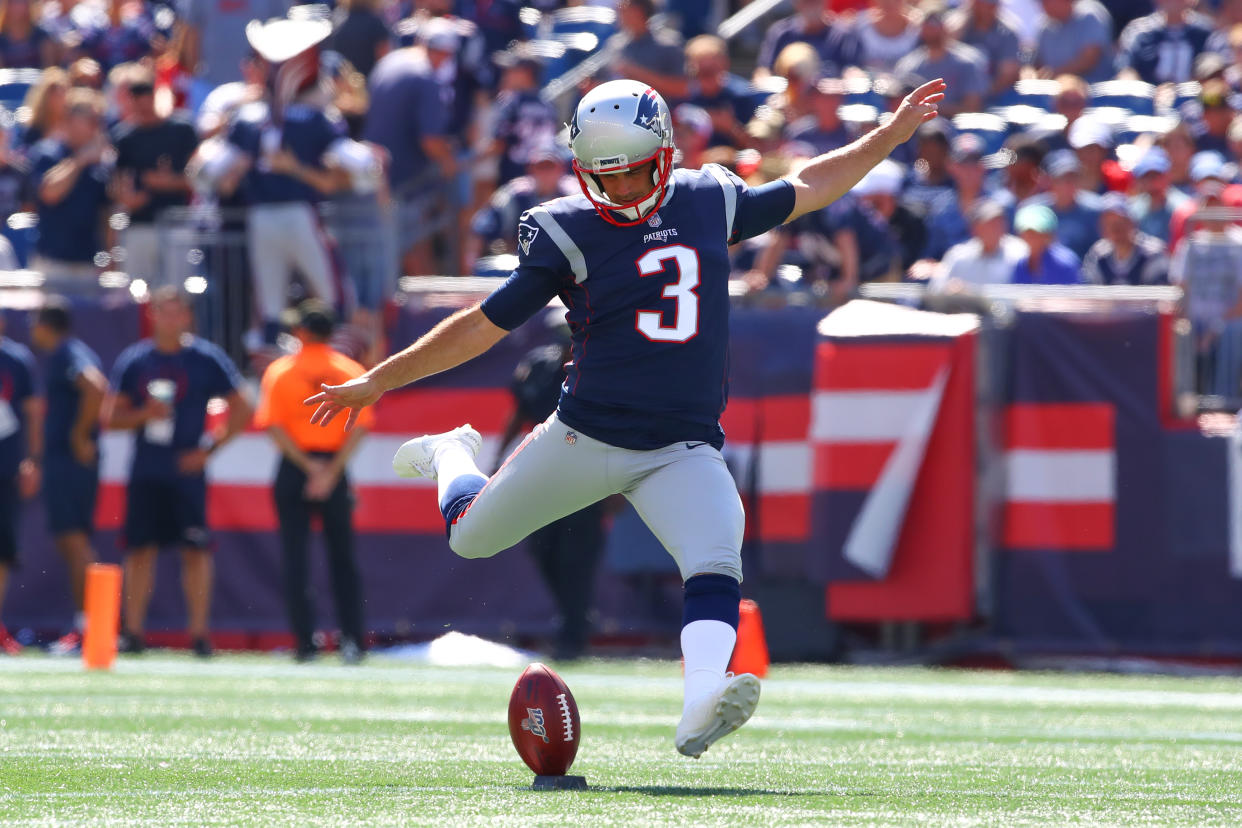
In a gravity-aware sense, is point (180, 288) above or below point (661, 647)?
above

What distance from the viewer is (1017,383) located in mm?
11695

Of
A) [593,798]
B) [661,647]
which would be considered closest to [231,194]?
[661,647]

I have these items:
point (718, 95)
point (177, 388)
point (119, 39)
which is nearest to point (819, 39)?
point (718, 95)

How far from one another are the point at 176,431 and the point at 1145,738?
6.46m

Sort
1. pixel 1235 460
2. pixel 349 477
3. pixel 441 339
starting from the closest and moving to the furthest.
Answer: pixel 441 339
pixel 1235 460
pixel 349 477

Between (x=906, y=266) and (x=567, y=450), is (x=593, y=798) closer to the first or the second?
(x=567, y=450)

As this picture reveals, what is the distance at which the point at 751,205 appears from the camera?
5.98 m

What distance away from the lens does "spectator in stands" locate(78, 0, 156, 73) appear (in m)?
17.3

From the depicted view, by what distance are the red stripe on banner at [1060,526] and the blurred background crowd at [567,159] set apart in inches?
38.4

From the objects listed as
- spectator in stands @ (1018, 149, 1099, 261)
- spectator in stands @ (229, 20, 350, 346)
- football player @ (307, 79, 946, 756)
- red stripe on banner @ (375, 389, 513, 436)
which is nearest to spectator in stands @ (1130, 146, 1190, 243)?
spectator in stands @ (1018, 149, 1099, 261)

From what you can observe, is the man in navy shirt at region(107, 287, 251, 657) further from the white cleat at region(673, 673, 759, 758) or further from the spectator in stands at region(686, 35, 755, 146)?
the white cleat at region(673, 673, 759, 758)

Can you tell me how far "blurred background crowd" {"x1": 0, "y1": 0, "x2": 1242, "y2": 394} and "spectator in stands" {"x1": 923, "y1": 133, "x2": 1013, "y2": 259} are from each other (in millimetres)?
14

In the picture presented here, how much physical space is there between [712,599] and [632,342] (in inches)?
29.5

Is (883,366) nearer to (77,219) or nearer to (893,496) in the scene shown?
(893,496)
